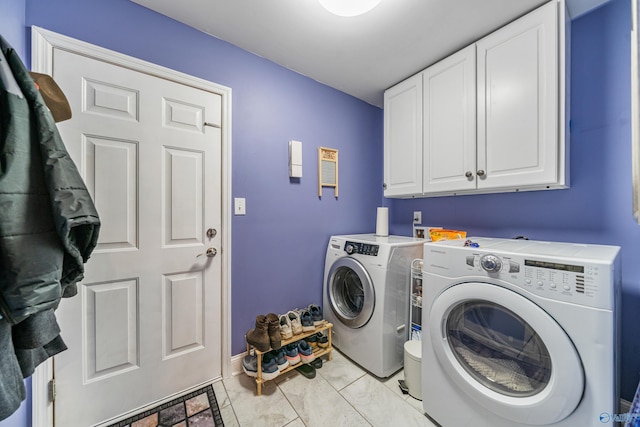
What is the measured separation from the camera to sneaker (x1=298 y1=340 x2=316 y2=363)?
1621mm

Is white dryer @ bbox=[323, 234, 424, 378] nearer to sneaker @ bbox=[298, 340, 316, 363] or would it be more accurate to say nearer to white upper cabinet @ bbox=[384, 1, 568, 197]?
sneaker @ bbox=[298, 340, 316, 363]

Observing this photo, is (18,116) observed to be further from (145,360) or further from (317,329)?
(317,329)

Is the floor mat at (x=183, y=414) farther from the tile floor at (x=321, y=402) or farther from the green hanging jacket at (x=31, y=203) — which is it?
the green hanging jacket at (x=31, y=203)

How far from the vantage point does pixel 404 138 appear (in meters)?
1.95

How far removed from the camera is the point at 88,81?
3.95 ft

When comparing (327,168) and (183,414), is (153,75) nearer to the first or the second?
(327,168)

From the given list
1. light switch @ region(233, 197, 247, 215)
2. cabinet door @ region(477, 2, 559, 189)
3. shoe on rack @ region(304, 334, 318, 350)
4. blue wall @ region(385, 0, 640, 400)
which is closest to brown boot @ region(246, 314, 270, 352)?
shoe on rack @ region(304, 334, 318, 350)

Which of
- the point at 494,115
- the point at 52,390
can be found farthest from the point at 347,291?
the point at 52,390

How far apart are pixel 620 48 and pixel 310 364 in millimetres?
2583

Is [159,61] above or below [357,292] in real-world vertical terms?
above

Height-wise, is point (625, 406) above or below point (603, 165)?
below

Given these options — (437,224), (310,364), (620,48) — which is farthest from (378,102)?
(310,364)

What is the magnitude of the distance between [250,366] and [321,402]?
0.49 m

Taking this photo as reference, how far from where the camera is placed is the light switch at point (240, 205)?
1.64 m
